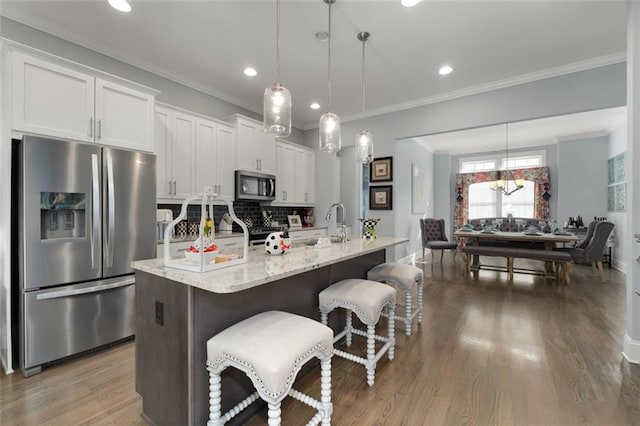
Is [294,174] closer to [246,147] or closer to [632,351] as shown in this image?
[246,147]

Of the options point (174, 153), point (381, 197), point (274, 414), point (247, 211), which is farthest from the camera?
point (381, 197)

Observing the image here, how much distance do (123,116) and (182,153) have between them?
832 mm

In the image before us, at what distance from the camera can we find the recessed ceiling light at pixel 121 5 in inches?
93.4

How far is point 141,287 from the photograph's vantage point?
164cm

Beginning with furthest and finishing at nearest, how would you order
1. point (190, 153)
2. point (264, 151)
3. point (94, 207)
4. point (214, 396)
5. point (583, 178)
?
point (583, 178) < point (264, 151) < point (190, 153) < point (94, 207) < point (214, 396)

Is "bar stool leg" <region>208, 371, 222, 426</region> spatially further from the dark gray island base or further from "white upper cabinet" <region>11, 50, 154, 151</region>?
"white upper cabinet" <region>11, 50, 154, 151</region>

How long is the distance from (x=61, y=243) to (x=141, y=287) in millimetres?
1150

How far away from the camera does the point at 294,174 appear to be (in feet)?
16.9

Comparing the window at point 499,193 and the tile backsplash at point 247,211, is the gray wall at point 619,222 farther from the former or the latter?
the tile backsplash at point 247,211

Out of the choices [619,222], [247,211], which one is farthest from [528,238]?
[247,211]

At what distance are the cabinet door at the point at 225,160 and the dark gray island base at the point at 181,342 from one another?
2.40 m

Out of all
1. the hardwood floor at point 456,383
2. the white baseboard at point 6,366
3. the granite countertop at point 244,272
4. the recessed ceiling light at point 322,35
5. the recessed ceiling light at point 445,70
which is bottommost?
the hardwood floor at point 456,383

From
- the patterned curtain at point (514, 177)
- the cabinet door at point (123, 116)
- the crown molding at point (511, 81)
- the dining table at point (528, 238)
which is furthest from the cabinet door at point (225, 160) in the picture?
the patterned curtain at point (514, 177)

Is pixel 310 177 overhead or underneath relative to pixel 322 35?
underneath
